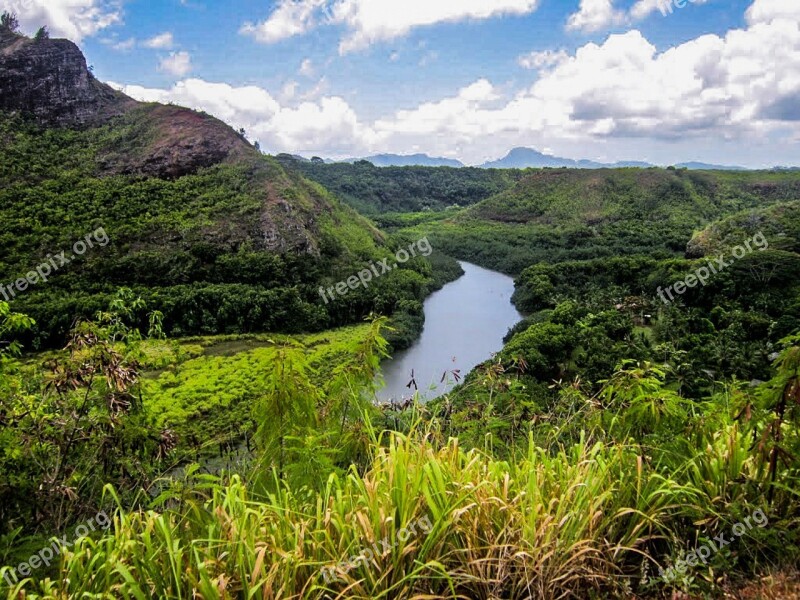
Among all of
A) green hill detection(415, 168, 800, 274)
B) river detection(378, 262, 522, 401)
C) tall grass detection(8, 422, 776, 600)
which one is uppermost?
green hill detection(415, 168, 800, 274)

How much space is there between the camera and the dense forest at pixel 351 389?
203 centimetres

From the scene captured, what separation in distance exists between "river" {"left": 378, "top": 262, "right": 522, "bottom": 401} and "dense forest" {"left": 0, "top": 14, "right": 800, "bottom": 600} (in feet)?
4.77

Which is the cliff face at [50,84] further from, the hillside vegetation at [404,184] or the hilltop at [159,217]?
the hillside vegetation at [404,184]

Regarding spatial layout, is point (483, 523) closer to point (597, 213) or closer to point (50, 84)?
point (50, 84)

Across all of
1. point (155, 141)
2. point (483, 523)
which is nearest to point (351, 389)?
point (483, 523)

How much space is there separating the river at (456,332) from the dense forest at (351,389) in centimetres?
145

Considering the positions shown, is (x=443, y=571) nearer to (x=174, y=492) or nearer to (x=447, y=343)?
(x=174, y=492)

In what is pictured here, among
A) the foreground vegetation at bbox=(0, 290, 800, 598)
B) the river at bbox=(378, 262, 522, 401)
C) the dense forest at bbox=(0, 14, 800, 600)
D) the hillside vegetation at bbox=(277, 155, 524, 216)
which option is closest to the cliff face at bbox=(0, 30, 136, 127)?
the dense forest at bbox=(0, 14, 800, 600)

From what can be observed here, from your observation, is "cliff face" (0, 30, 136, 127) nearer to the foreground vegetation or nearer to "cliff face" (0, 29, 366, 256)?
"cliff face" (0, 29, 366, 256)

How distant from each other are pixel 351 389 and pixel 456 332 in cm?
2729

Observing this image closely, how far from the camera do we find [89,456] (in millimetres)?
3938

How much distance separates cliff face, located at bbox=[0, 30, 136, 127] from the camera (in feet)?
122

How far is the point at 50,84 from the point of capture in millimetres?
38031

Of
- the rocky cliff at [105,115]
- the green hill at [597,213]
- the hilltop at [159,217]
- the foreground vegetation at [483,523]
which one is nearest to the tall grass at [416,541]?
the foreground vegetation at [483,523]
